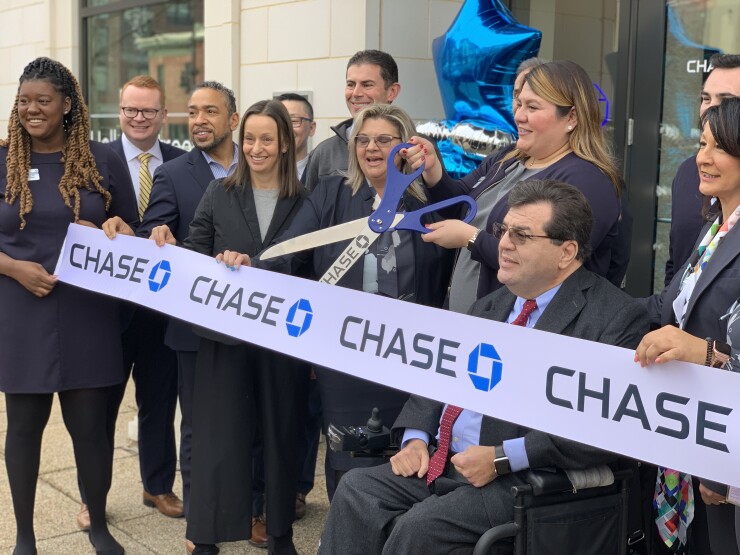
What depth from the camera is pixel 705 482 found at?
2.43 metres

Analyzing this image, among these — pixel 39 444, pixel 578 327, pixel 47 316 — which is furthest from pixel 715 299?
pixel 39 444

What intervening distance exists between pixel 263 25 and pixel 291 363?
354 centimetres

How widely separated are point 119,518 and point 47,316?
122 centimetres

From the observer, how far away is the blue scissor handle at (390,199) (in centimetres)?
311

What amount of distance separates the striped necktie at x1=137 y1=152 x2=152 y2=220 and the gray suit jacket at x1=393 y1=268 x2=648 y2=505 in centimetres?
235

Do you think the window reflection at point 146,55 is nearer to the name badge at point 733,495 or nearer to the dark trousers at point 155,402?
the dark trousers at point 155,402

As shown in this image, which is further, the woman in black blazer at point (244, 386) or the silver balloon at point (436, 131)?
the silver balloon at point (436, 131)

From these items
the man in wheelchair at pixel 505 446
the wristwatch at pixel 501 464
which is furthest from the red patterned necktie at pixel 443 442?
the wristwatch at pixel 501 464

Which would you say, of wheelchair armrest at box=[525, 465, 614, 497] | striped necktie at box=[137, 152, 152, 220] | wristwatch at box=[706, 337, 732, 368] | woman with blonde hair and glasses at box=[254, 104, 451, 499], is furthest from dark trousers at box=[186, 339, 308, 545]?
wristwatch at box=[706, 337, 732, 368]

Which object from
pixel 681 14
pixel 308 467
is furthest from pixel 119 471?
pixel 681 14

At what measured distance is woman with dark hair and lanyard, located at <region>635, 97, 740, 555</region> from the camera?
2.37 metres

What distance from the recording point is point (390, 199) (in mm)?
3139

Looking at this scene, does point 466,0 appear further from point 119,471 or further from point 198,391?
point 119,471

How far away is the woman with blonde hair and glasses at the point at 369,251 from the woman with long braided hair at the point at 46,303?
0.83m
